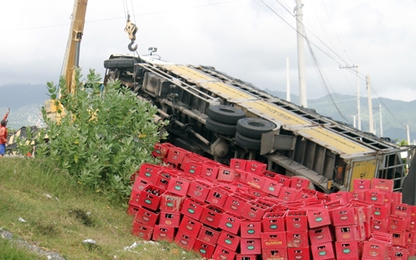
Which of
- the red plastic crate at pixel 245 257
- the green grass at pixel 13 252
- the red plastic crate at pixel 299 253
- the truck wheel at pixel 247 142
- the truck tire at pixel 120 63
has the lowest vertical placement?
the red plastic crate at pixel 245 257

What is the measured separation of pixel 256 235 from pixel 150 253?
1986 millimetres

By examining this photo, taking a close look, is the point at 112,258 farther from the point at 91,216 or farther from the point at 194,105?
the point at 194,105

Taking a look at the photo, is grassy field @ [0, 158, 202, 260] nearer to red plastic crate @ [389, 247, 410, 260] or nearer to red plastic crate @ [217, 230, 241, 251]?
red plastic crate @ [217, 230, 241, 251]

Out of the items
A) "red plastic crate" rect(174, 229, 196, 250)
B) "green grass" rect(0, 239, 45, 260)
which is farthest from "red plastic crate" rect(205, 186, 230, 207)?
"green grass" rect(0, 239, 45, 260)

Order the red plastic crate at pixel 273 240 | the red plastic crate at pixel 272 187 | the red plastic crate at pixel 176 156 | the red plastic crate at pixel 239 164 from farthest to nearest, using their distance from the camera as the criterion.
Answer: the red plastic crate at pixel 176 156, the red plastic crate at pixel 239 164, the red plastic crate at pixel 272 187, the red plastic crate at pixel 273 240

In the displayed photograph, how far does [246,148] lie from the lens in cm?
1630

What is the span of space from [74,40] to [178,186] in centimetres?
1132

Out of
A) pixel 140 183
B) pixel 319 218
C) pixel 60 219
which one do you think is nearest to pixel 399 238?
pixel 319 218

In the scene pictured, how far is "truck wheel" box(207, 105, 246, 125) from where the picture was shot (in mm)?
16594

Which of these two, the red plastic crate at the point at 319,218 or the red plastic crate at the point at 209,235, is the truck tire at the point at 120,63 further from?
the red plastic crate at the point at 319,218

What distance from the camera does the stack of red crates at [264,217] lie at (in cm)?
1007

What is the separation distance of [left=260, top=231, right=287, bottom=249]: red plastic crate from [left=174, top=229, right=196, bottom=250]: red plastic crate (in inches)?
57.2

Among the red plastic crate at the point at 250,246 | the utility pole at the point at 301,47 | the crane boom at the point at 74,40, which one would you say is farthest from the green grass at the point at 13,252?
the utility pole at the point at 301,47

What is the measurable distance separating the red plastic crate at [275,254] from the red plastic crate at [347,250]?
0.92 metres
